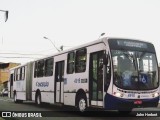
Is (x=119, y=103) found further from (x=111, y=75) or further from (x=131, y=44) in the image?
(x=131, y=44)

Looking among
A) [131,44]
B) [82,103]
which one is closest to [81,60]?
[82,103]

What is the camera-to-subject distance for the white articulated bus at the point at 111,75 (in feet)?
44.9

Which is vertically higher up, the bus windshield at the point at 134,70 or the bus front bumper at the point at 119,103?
the bus windshield at the point at 134,70

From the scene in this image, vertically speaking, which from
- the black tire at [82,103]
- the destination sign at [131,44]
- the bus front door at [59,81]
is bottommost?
the black tire at [82,103]

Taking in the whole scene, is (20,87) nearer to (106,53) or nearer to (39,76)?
(39,76)

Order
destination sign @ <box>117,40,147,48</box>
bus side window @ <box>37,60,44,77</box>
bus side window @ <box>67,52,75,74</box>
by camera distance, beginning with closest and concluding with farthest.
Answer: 1. destination sign @ <box>117,40,147,48</box>
2. bus side window @ <box>67,52,75,74</box>
3. bus side window @ <box>37,60,44,77</box>

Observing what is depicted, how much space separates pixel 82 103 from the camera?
15.6m

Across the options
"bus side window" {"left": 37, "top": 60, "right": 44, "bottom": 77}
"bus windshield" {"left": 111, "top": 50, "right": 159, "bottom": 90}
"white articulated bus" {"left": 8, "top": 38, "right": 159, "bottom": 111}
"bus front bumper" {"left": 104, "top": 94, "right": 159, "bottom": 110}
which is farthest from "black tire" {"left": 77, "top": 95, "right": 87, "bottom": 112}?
"bus side window" {"left": 37, "top": 60, "right": 44, "bottom": 77}

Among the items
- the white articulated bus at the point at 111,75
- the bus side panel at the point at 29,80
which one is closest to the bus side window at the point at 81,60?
the white articulated bus at the point at 111,75

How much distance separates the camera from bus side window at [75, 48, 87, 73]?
52.3ft

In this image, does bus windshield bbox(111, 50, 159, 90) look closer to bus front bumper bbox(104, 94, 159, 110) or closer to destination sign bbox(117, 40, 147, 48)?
destination sign bbox(117, 40, 147, 48)

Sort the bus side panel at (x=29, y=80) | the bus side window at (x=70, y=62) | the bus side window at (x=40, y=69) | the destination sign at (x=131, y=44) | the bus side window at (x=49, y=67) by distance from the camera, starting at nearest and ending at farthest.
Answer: the destination sign at (x=131, y=44)
the bus side window at (x=70, y=62)
the bus side window at (x=49, y=67)
the bus side window at (x=40, y=69)
the bus side panel at (x=29, y=80)

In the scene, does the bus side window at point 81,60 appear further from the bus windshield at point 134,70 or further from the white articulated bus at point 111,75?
the bus windshield at point 134,70

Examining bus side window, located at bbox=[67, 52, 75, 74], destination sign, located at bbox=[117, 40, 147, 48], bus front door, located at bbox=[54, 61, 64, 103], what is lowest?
bus front door, located at bbox=[54, 61, 64, 103]
